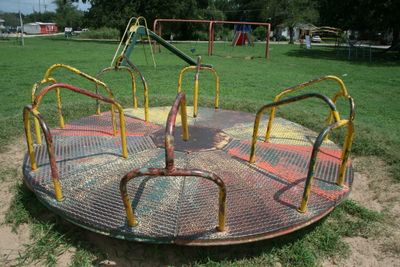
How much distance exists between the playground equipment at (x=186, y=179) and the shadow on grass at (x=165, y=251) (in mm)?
194

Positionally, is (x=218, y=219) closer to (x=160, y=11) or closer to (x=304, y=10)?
(x=160, y=11)

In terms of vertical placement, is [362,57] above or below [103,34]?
below

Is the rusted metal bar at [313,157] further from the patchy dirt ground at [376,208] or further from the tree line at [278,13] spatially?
the tree line at [278,13]

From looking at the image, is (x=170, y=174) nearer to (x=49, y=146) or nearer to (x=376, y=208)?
(x=49, y=146)

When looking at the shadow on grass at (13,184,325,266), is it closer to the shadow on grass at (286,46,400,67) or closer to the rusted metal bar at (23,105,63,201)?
the rusted metal bar at (23,105,63,201)

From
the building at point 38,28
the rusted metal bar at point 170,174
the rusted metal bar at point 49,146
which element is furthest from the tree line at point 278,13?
the building at point 38,28

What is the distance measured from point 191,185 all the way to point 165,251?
60cm

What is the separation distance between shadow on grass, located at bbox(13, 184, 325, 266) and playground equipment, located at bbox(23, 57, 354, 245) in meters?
0.19

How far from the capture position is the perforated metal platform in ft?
8.31

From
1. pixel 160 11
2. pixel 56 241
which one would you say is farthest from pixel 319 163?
pixel 160 11

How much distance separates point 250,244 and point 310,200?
615 mm

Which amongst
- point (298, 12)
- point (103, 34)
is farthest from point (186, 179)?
point (103, 34)

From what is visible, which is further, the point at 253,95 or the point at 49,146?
the point at 253,95

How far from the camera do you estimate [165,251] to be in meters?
2.62
